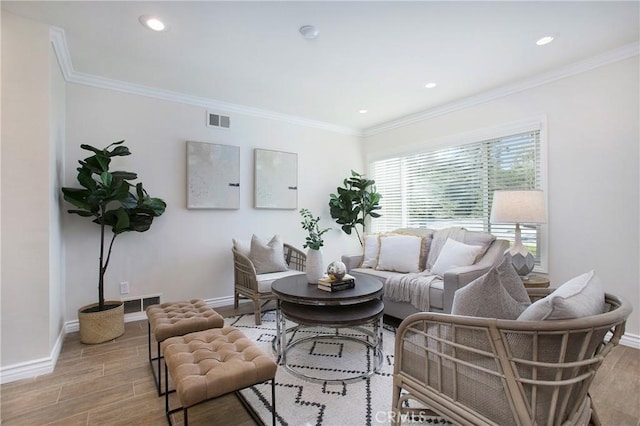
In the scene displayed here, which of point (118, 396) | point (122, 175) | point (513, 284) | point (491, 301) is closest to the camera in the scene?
point (491, 301)

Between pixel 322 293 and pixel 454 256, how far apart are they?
4.93 feet

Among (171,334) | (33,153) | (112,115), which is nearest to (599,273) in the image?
(171,334)

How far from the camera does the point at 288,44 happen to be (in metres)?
2.65

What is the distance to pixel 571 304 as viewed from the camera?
109cm

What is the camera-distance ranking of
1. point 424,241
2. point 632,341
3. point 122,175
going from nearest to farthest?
point 632,341 → point 122,175 → point 424,241

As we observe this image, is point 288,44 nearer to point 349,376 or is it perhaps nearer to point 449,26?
point 449,26

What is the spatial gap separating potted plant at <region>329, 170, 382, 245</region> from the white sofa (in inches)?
34.5

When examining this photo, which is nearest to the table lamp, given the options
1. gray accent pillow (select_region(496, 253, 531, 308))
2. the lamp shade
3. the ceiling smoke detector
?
the lamp shade

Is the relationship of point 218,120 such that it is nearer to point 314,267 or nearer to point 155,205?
point 155,205

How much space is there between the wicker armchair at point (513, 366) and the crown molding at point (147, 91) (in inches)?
136

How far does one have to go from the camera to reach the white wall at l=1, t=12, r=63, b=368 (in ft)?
7.30
